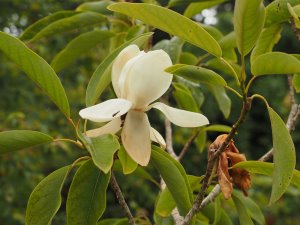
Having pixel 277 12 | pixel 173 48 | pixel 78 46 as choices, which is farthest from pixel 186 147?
pixel 277 12

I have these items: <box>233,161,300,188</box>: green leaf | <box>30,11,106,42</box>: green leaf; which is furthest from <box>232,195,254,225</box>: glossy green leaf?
<box>30,11,106,42</box>: green leaf

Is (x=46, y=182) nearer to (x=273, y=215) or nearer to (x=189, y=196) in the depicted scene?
(x=189, y=196)

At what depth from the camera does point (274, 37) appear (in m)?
1.21

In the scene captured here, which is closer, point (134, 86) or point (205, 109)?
point (134, 86)

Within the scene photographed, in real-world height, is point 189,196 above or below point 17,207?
above

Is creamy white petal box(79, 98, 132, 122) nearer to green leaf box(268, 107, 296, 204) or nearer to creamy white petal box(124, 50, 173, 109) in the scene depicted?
creamy white petal box(124, 50, 173, 109)

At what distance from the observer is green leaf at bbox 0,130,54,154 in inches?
35.4

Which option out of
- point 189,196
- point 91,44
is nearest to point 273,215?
point 91,44

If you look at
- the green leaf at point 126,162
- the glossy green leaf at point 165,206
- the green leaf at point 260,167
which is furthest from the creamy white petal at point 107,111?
the glossy green leaf at point 165,206

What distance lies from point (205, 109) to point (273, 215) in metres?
1.96

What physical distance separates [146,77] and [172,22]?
0.27 ft

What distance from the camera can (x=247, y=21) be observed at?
33.2 inches

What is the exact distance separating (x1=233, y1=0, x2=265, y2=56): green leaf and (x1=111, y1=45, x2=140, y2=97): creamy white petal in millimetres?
153

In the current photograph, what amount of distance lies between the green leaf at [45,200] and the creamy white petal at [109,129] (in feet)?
0.25
